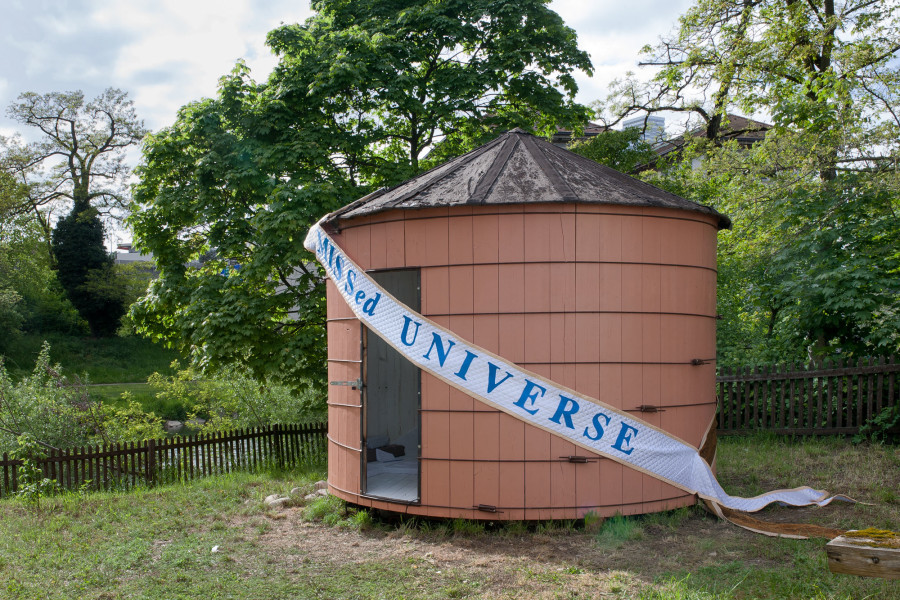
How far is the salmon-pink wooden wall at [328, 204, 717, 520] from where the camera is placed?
6.32m

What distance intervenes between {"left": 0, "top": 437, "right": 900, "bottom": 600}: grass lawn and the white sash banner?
1.57ft

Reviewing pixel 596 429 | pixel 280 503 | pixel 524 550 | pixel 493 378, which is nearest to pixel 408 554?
pixel 524 550

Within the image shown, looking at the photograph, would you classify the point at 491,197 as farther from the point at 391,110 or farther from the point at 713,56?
the point at 713,56

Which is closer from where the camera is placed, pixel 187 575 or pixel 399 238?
pixel 187 575

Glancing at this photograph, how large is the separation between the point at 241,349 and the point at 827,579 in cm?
845

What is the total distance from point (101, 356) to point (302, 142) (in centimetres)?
2460

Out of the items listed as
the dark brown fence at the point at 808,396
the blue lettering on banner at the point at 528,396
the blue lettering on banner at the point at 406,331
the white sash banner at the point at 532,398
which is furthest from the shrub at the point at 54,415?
the dark brown fence at the point at 808,396

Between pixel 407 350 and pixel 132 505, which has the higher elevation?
pixel 407 350

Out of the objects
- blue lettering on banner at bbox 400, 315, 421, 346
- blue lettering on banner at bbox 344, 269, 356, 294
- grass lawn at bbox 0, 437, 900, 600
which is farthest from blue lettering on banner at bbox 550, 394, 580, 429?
blue lettering on banner at bbox 344, 269, 356, 294

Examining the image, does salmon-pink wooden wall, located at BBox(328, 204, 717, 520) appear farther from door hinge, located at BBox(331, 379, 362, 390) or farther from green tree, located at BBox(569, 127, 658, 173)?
green tree, located at BBox(569, 127, 658, 173)

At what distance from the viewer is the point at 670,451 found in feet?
21.8

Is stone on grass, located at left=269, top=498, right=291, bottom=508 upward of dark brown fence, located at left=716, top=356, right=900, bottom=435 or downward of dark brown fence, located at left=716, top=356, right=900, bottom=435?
downward

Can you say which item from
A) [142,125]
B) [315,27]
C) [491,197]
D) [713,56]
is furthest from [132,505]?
[142,125]

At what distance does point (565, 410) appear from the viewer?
626 cm
